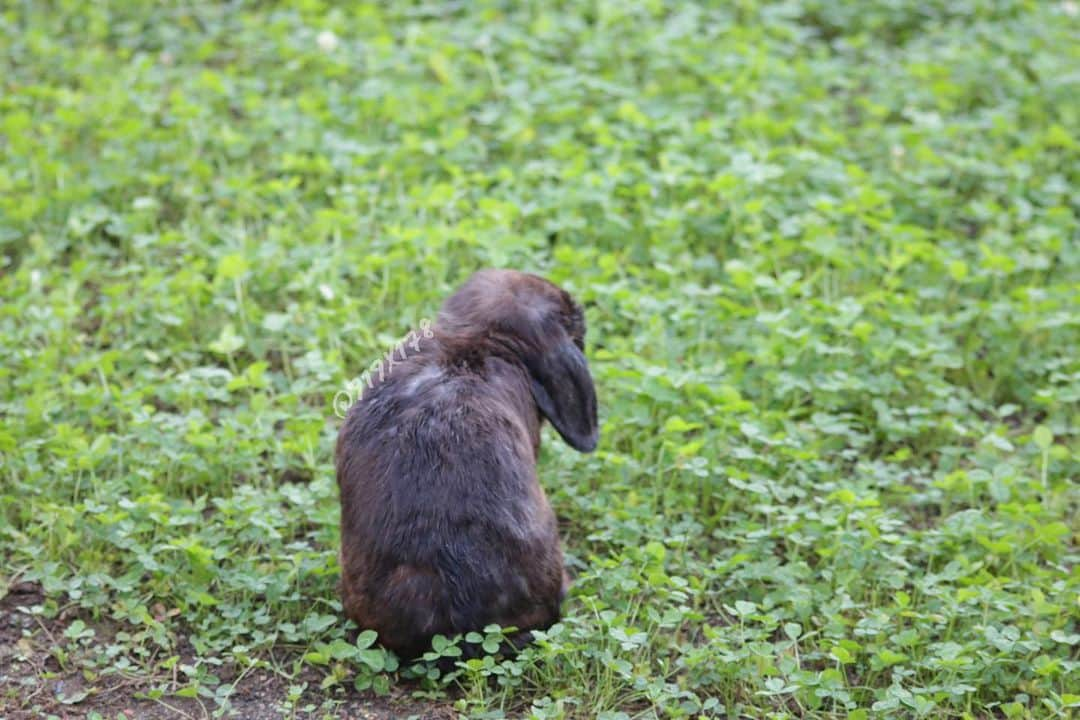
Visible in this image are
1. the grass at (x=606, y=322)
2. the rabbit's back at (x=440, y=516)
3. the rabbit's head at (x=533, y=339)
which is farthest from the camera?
the rabbit's head at (x=533, y=339)

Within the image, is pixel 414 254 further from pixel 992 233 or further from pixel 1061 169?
pixel 1061 169

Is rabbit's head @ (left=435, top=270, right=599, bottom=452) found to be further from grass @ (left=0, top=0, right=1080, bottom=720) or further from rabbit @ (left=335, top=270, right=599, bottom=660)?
grass @ (left=0, top=0, right=1080, bottom=720)

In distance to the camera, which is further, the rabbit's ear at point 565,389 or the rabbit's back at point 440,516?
the rabbit's ear at point 565,389

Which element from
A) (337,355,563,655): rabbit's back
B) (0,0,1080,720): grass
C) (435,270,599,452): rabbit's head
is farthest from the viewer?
(435,270,599,452): rabbit's head

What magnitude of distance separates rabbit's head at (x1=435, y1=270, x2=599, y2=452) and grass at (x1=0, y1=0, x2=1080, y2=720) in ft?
1.64

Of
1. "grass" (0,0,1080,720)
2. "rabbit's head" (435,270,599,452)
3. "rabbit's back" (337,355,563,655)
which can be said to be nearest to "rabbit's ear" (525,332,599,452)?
"rabbit's head" (435,270,599,452)

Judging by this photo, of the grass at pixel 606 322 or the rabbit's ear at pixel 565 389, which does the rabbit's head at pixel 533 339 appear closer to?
the rabbit's ear at pixel 565 389

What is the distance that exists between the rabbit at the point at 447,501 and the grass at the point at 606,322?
0.55 ft

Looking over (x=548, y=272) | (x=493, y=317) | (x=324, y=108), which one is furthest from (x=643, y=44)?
(x=493, y=317)

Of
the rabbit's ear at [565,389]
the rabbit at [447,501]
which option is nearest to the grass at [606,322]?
the rabbit at [447,501]

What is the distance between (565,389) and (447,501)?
791mm

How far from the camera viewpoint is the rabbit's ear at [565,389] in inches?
199

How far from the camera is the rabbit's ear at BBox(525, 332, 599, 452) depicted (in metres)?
5.05

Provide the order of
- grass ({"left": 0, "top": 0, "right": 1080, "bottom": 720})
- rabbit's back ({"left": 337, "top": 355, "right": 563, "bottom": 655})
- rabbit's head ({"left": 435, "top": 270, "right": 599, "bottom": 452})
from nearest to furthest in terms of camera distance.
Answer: rabbit's back ({"left": 337, "top": 355, "right": 563, "bottom": 655})
grass ({"left": 0, "top": 0, "right": 1080, "bottom": 720})
rabbit's head ({"left": 435, "top": 270, "right": 599, "bottom": 452})
